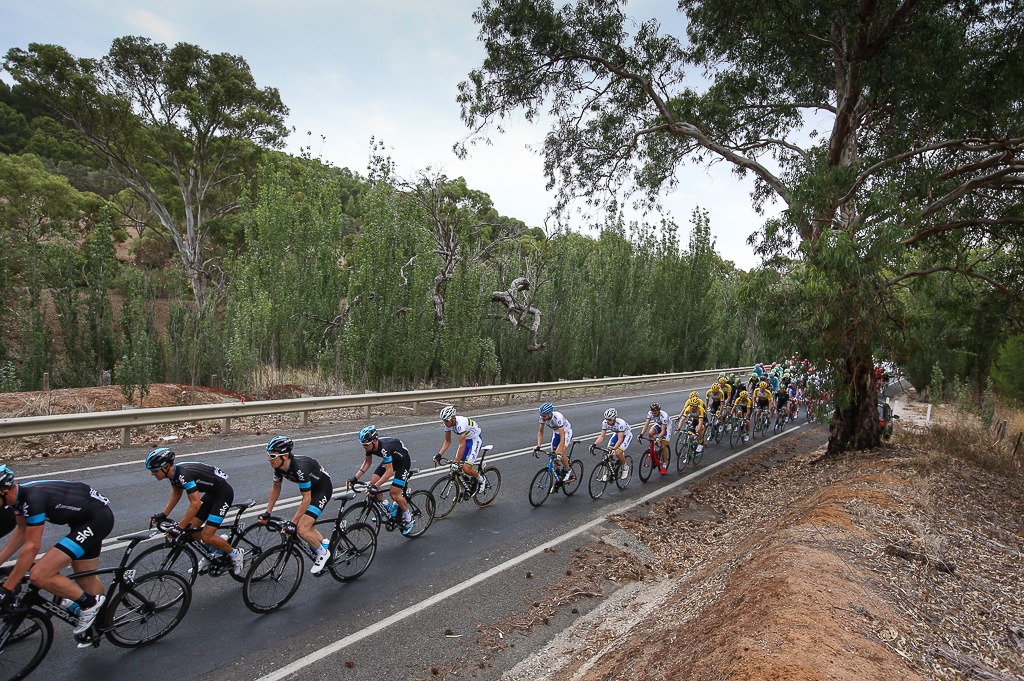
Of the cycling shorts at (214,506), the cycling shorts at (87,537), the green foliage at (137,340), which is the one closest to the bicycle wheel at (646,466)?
the cycling shorts at (214,506)

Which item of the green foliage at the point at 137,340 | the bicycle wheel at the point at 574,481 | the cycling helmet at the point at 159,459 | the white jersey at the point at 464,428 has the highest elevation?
the green foliage at the point at 137,340

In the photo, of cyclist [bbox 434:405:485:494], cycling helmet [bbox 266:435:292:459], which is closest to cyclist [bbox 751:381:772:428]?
cyclist [bbox 434:405:485:494]

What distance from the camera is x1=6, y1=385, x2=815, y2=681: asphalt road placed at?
16.0ft

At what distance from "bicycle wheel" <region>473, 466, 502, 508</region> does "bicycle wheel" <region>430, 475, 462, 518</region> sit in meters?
0.39

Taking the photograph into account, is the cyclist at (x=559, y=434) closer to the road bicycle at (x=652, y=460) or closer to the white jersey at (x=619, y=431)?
the white jersey at (x=619, y=431)

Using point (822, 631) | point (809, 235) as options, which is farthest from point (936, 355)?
point (822, 631)

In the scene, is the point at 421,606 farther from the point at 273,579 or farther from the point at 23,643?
the point at 23,643

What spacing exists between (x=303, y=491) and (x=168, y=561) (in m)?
1.35

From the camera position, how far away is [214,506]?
584 centimetres

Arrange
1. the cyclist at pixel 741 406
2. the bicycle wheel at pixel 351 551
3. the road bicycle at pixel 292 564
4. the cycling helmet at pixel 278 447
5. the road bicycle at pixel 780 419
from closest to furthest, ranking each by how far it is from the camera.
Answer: the road bicycle at pixel 292 564 < the cycling helmet at pixel 278 447 < the bicycle wheel at pixel 351 551 < the cyclist at pixel 741 406 < the road bicycle at pixel 780 419

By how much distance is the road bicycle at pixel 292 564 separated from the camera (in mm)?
5793

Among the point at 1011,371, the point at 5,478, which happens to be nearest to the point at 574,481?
the point at 5,478

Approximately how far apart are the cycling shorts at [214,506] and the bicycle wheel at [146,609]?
1.95 feet

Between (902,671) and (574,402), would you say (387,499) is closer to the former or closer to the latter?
(902,671)
